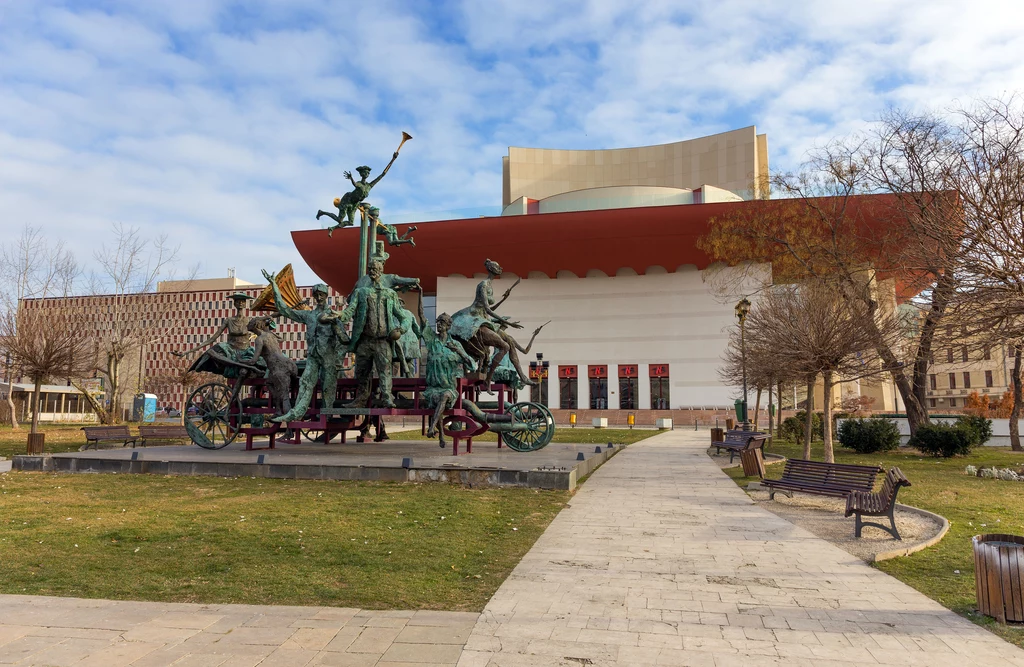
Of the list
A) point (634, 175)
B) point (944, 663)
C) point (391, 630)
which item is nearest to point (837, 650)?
point (944, 663)

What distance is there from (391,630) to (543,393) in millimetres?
50471

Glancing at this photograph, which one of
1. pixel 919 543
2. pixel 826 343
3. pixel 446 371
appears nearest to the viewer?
pixel 919 543

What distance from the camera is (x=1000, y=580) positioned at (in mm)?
4668

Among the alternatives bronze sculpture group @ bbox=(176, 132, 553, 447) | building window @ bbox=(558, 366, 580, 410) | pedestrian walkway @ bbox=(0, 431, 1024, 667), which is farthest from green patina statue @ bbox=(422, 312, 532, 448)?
building window @ bbox=(558, 366, 580, 410)

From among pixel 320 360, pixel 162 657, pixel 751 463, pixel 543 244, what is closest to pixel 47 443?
pixel 320 360

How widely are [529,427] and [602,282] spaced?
134 ft

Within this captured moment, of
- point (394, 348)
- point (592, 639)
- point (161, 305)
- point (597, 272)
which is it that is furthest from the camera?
point (597, 272)

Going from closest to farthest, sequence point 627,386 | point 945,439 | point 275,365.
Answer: point 275,365, point 945,439, point 627,386

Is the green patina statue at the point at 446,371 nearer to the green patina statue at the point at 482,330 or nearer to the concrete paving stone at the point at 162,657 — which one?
the green patina statue at the point at 482,330

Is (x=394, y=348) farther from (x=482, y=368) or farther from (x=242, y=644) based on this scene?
(x=242, y=644)

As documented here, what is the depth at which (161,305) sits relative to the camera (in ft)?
132

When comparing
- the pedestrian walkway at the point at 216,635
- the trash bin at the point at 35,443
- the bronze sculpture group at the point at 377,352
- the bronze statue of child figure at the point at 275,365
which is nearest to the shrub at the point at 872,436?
the bronze sculpture group at the point at 377,352

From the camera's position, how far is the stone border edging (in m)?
6.58

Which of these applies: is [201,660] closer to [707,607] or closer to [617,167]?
[707,607]
